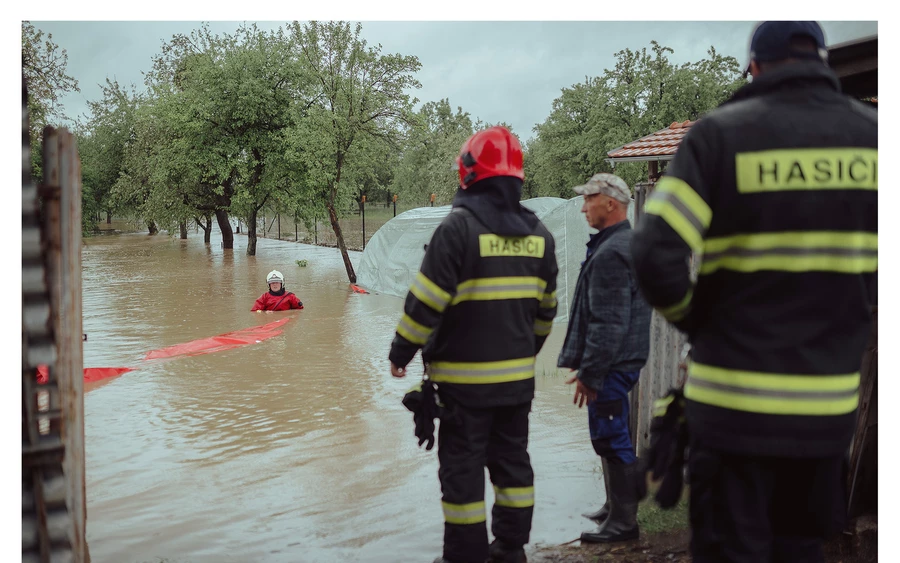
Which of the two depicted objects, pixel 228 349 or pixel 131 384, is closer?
pixel 131 384

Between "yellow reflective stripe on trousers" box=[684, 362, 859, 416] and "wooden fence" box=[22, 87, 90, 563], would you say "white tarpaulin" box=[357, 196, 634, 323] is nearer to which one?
"wooden fence" box=[22, 87, 90, 563]

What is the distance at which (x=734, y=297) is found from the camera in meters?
2.30

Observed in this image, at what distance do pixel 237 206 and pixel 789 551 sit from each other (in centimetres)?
2895

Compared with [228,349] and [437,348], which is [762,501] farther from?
[228,349]

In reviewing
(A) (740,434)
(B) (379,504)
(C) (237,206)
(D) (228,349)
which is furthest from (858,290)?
(C) (237,206)

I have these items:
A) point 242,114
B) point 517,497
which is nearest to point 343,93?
point 242,114

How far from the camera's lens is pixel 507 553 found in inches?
150

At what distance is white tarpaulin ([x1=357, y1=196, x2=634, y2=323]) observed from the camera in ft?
43.9

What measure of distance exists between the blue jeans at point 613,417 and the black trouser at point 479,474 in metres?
0.53

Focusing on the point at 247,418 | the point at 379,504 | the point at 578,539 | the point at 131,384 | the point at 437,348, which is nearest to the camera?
the point at 437,348

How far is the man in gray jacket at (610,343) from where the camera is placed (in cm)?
402

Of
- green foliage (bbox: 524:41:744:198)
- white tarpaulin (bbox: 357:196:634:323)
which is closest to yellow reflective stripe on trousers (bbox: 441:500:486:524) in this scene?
white tarpaulin (bbox: 357:196:634:323)

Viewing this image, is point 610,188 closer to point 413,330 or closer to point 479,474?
point 413,330

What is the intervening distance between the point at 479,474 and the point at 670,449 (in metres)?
1.26
